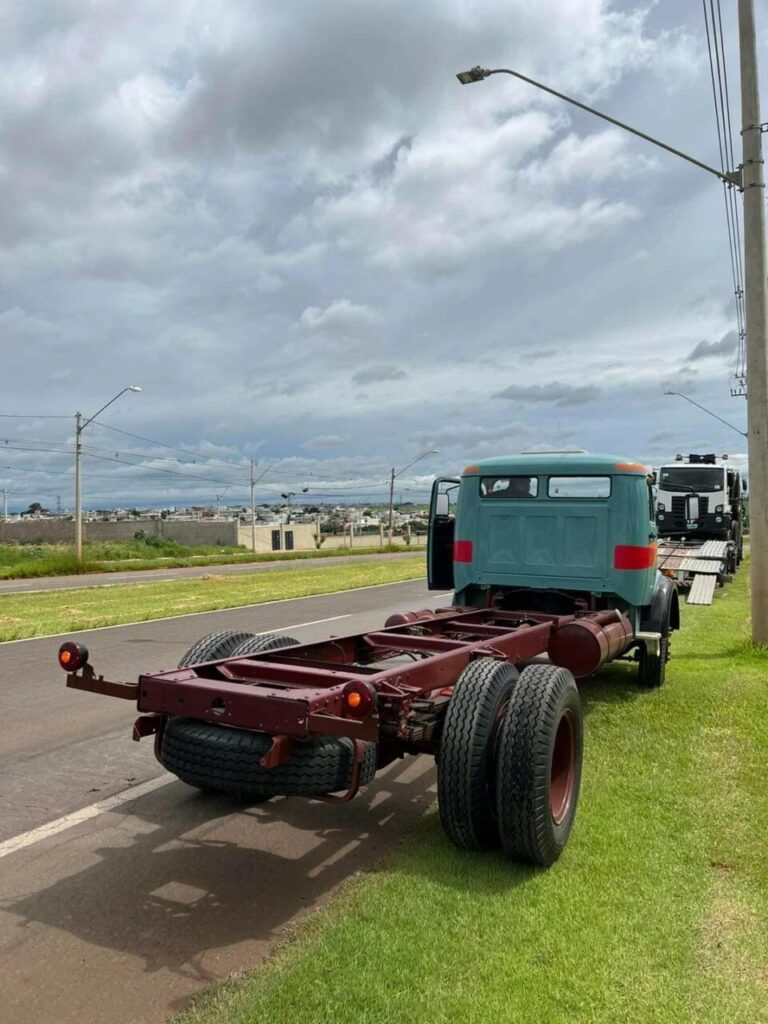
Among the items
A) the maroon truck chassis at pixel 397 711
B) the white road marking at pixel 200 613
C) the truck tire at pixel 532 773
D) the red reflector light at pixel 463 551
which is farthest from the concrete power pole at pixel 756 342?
the truck tire at pixel 532 773

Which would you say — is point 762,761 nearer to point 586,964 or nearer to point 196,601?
point 586,964

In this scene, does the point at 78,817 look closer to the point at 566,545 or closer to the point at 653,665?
the point at 566,545

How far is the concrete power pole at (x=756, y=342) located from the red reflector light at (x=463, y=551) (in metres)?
4.40

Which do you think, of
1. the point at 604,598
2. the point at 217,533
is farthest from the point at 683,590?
the point at 217,533

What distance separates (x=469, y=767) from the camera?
4160 millimetres

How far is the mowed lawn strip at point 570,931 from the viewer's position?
10.00 ft

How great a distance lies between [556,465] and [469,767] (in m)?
4.51

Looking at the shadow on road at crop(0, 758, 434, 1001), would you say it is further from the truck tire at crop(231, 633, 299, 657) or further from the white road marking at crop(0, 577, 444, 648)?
the white road marking at crop(0, 577, 444, 648)

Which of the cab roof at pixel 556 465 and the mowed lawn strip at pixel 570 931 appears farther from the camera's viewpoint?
the cab roof at pixel 556 465

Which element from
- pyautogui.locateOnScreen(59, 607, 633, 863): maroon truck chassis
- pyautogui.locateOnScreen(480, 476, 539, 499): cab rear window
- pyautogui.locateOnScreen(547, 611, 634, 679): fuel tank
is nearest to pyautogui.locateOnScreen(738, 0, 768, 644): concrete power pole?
pyautogui.locateOnScreen(480, 476, 539, 499): cab rear window

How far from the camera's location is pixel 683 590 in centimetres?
1848

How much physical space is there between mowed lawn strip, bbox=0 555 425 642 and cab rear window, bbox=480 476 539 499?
8.69 meters

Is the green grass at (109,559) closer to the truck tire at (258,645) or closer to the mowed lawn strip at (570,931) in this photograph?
the truck tire at (258,645)

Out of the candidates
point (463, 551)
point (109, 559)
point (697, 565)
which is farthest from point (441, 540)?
point (109, 559)
